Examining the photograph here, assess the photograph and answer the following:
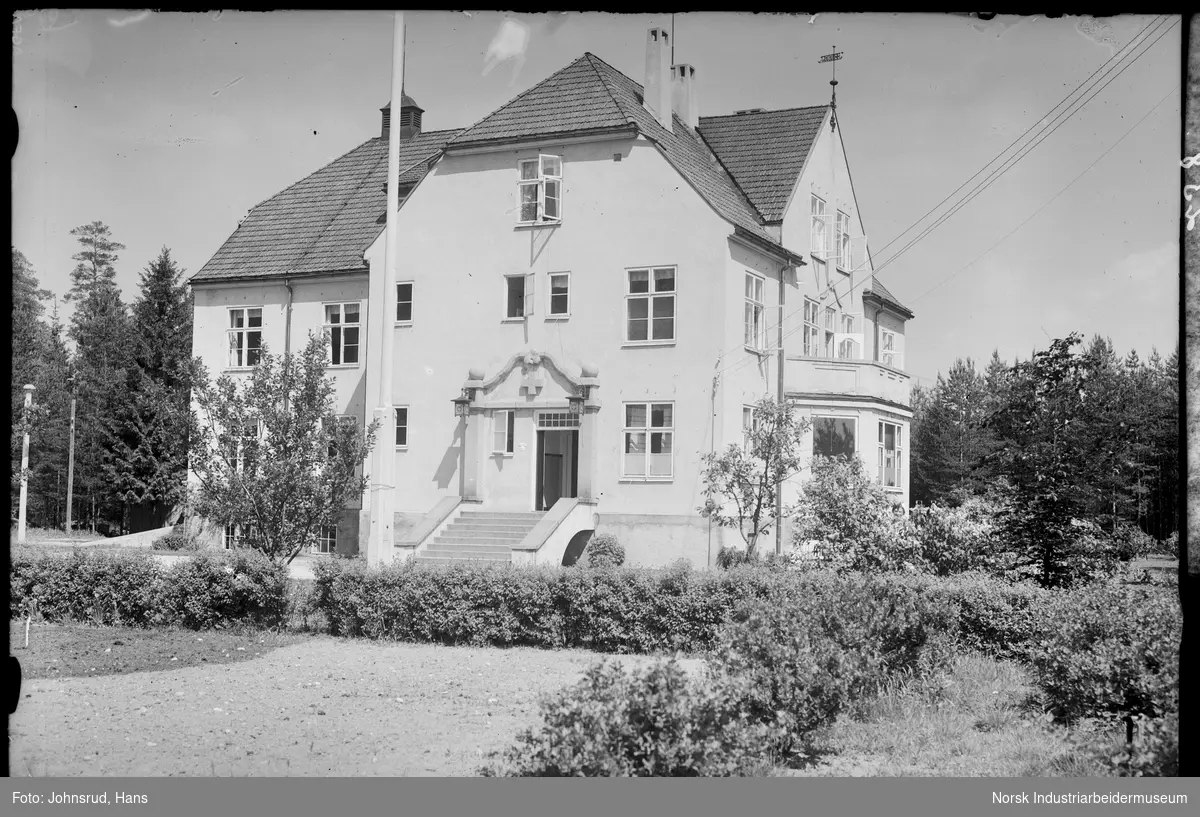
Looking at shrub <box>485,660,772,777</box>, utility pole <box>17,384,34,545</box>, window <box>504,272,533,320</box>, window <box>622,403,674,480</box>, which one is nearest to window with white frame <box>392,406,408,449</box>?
window <box>504,272,533,320</box>

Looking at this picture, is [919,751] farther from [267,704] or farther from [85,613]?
[85,613]

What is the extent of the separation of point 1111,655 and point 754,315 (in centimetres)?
1935

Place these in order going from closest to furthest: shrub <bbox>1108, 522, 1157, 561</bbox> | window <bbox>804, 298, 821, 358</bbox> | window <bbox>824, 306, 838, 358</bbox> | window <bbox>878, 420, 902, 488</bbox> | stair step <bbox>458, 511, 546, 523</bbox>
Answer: shrub <bbox>1108, 522, 1157, 561</bbox>, stair step <bbox>458, 511, 546, 523</bbox>, window <bbox>878, 420, 902, 488</bbox>, window <bbox>804, 298, 821, 358</bbox>, window <bbox>824, 306, 838, 358</bbox>

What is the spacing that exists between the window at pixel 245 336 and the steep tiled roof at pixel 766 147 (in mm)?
14271

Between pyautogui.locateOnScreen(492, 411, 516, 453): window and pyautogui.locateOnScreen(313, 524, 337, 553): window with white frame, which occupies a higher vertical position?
pyautogui.locateOnScreen(492, 411, 516, 453): window

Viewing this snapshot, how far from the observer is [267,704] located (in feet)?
34.0

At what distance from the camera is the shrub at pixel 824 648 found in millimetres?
8391

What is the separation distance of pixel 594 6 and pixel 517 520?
21.7 meters

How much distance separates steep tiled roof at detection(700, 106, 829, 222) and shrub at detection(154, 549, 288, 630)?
17.8 m

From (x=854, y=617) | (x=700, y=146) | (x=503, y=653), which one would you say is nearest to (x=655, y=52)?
(x=700, y=146)

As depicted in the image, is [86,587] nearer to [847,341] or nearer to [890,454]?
[890,454]

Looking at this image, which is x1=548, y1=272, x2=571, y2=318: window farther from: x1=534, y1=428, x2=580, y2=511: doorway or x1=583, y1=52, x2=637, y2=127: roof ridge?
x1=583, y1=52, x2=637, y2=127: roof ridge

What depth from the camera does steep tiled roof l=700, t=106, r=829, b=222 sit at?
1164 inches

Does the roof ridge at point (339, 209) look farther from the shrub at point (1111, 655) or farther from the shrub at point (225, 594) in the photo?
the shrub at point (1111, 655)
